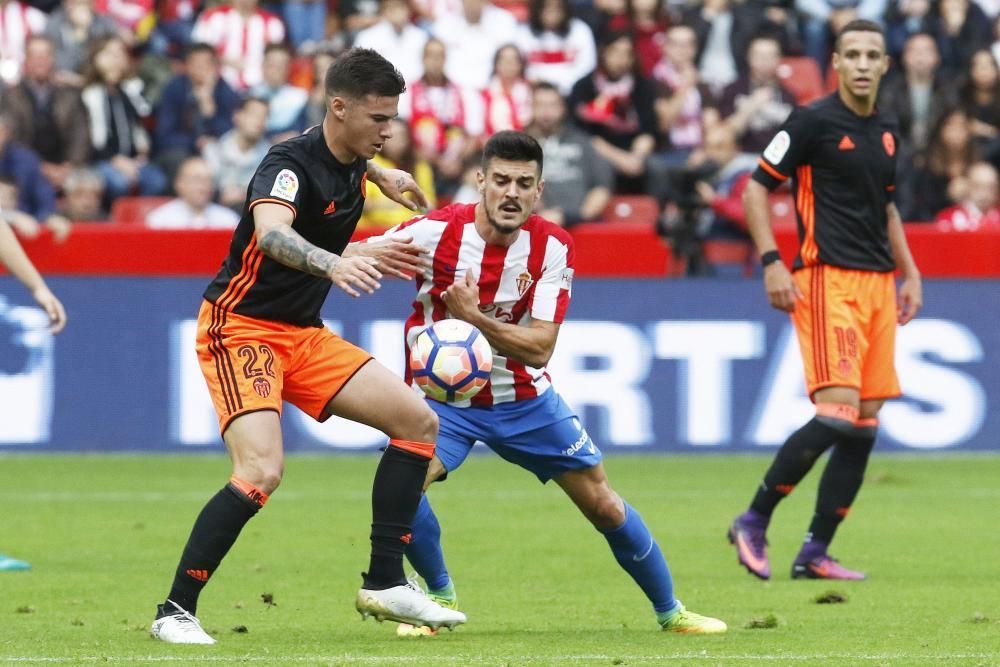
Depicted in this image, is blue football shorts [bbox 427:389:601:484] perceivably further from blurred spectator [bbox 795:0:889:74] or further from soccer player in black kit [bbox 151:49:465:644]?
blurred spectator [bbox 795:0:889:74]

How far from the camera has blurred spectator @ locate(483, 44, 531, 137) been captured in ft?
53.9

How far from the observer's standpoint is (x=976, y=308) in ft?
43.4

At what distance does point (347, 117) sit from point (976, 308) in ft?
26.4

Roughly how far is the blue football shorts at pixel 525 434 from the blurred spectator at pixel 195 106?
9.82 meters

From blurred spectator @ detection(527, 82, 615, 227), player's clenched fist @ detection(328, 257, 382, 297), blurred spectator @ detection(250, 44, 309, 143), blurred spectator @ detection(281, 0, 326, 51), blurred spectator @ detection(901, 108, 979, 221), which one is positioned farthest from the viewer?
blurred spectator @ detection(281, 0, 326, 51)

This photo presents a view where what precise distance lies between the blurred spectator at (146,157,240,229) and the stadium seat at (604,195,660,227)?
3.17m

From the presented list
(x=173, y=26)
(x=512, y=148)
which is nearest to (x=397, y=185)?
(x=512, y=148)

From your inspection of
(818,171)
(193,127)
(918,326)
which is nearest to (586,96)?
(193,127)

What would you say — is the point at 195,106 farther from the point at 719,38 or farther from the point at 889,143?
the point at 889,143

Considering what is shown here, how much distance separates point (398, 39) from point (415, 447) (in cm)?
1122

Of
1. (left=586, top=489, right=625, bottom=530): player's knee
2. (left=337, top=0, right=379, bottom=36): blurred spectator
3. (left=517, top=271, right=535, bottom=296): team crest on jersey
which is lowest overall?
(left=586, top=489, right=625, bottom=530): player's knee

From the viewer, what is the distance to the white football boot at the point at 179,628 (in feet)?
19.9

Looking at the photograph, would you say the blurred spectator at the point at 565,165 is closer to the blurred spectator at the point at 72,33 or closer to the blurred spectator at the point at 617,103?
the blurred spectator at the point at 617,103

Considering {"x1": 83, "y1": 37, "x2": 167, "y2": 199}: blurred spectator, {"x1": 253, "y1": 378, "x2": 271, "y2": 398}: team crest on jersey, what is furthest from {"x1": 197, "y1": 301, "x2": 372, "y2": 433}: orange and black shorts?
{"x1": 83, "y1": 37, "x2": 167, "y2": 199}: blurred spectator
